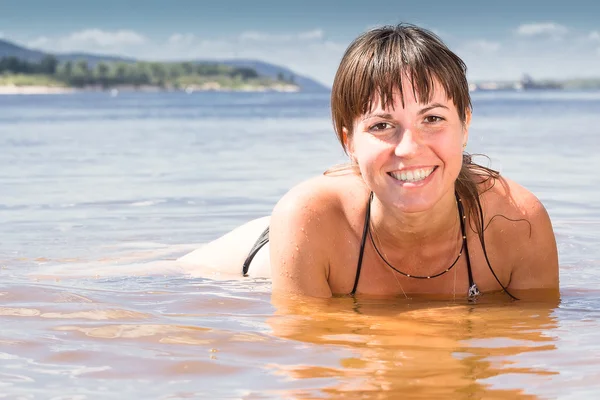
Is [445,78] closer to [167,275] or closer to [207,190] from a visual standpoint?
[167,275]

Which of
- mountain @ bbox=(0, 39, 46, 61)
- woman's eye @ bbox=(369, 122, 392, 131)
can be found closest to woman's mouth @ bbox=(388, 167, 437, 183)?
woman's eye @ bbox=(369, 122, 392, 131)

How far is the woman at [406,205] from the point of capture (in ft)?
13.3

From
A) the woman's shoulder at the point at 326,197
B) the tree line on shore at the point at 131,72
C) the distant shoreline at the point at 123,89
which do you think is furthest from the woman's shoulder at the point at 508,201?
the tree line on shore at the point at 131,72

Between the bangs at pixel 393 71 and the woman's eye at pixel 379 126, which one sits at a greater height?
the bangs at pixel 393 71

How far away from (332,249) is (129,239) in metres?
3.49

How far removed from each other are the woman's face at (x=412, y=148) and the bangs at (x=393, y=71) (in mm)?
33

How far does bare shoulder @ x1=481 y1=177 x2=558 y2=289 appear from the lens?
4.56m

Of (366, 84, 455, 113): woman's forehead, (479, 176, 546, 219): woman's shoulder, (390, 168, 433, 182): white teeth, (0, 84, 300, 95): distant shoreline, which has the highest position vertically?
(0, 84, 300, 95): distant shoreline

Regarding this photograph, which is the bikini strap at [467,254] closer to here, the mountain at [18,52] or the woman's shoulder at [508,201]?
the woman's shoulder at [508,201]

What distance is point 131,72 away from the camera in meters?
166

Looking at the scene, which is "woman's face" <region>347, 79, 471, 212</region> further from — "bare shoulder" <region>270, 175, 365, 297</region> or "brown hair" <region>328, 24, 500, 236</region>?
"bare shoulder" <region>270, 175, 365, 297</region>

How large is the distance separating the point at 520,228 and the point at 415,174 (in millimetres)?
785

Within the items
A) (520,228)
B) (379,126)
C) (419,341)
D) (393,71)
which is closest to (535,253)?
(520,228)

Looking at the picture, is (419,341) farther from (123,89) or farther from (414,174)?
(123,89)
